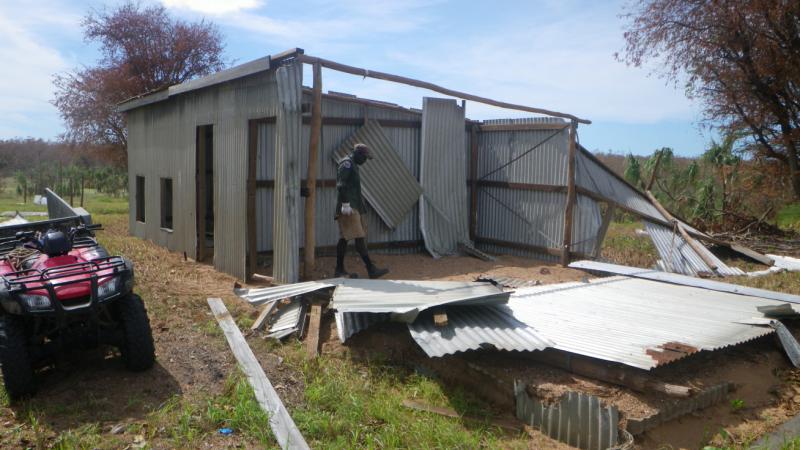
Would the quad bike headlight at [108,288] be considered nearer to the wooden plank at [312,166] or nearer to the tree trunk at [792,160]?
the wooden plank at [312,166]

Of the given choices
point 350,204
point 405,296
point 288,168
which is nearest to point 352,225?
point 350,204

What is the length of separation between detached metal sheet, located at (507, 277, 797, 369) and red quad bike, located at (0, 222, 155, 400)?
12.0 ft

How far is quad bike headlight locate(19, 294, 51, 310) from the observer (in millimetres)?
4301

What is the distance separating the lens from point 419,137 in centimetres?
1084

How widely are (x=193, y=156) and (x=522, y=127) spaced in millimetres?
6242

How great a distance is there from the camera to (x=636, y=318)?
19.4 feet

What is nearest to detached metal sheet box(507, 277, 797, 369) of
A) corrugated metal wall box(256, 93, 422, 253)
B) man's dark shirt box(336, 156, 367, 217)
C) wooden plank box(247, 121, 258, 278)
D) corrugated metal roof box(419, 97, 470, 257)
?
man's dark shirt box(336, 156, 367, 217)

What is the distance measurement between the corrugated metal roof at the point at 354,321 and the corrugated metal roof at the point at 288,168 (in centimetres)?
217

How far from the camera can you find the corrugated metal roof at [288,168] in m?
7.70

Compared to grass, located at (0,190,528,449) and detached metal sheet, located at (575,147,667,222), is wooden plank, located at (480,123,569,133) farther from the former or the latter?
grass, located at (0,190,528,449)

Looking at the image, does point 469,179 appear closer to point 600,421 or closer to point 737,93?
point 600,421

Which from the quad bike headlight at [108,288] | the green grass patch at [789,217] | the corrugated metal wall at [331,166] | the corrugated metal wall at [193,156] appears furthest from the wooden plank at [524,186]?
the green grass patch at [789,217]

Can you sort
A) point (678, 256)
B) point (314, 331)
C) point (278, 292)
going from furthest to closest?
point (678, 256) < point (278, 292) < point (314, 331)

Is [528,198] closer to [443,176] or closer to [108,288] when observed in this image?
[443,176]
